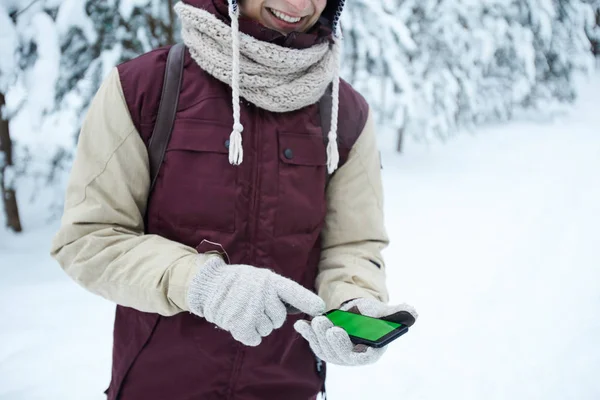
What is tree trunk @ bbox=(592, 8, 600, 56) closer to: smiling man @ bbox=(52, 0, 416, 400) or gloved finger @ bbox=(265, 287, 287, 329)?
smiling man @ bbox=(52, 0, 416, 400)

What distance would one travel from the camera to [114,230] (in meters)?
1.35

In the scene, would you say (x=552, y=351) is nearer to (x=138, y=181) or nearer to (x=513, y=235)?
(x=513, y=235)

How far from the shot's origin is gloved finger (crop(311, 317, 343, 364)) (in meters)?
1.19

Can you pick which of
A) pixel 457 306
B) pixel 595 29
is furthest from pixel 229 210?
pixel 595 29

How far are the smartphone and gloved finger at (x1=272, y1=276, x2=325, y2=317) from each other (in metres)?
0.07

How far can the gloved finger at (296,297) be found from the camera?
1.22m

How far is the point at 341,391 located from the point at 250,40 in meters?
2.58

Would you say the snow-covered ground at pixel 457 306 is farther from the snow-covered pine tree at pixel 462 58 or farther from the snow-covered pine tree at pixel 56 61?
the snow-covered pine tree at pixel 462 58

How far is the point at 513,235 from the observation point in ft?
18.2

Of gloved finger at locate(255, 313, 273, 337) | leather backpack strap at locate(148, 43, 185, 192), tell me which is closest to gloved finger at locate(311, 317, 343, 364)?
gloved finger at locate(255, 313, 273, 337)

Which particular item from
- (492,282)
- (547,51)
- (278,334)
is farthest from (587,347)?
(547,51)

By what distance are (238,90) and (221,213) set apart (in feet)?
1.28

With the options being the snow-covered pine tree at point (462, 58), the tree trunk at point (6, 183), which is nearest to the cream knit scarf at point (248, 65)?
the tree trunk at point (6, 183)

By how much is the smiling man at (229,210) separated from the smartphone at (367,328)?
0.04 m
